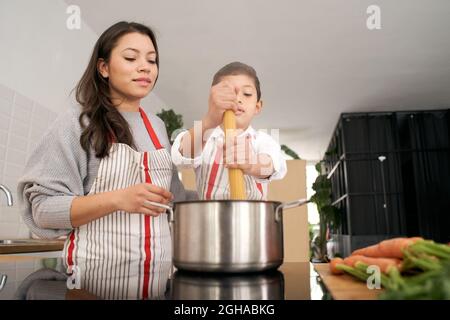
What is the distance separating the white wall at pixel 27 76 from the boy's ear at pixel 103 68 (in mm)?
1230

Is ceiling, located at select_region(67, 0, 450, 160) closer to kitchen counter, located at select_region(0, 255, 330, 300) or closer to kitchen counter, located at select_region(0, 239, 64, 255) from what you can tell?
kitchen counter, located at select_region(0, 239, 64, 255)

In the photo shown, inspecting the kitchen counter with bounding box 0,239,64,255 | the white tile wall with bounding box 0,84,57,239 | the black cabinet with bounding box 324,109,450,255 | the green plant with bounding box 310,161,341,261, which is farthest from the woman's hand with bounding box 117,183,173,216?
the green plant with bounding box 310,161,341,261

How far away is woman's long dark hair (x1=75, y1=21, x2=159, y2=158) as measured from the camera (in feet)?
2.64

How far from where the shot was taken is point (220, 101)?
752 millimetres

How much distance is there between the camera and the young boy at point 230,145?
75cm

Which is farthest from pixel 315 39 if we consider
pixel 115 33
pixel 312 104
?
pixel 115 33

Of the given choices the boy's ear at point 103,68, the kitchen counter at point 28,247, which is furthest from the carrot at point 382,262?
the kitchen counter at point 28,247

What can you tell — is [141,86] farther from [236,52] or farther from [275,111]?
[275,111]

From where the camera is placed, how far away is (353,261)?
1.73 feet

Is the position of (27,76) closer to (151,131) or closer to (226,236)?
(151,131)

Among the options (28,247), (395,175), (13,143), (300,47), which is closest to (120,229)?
(28,247)
